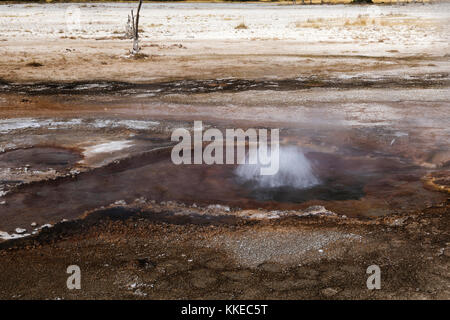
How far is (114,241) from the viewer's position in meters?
4.50

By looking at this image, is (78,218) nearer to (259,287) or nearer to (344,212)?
(259,287)

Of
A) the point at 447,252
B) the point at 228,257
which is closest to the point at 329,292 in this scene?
the point at 228,257

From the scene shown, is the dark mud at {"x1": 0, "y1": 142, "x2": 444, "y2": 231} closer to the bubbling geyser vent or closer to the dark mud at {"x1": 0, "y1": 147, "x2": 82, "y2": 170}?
the bubbling geyser vent

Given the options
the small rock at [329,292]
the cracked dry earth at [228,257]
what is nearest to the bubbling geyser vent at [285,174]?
the cracked dry earth at [228,257]

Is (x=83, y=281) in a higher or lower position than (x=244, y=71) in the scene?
lower

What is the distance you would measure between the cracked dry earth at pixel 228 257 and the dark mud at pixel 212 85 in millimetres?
6533

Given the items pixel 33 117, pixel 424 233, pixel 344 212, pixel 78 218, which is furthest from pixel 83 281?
pixel 33 117

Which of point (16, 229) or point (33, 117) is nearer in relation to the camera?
point (16, 229)

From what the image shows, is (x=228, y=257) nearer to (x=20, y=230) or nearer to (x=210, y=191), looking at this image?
(x=210, y=191)

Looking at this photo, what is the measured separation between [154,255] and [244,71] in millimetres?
10009

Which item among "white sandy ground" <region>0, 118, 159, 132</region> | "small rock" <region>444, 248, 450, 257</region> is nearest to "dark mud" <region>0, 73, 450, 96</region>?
"white sandy ground" <region>0, 118, 159, 132</region>

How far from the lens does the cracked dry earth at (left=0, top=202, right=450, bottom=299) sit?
367 centimetres

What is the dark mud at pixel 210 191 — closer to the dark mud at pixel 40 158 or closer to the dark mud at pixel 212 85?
the dark mud at pixel 40 158

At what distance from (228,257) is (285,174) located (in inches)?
87.1
